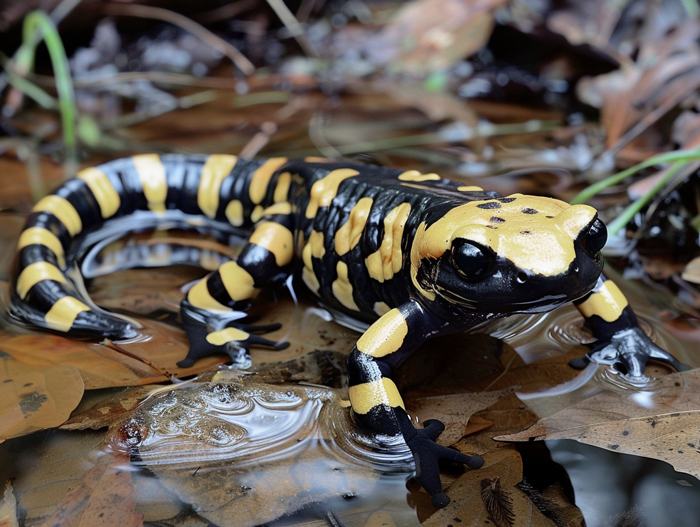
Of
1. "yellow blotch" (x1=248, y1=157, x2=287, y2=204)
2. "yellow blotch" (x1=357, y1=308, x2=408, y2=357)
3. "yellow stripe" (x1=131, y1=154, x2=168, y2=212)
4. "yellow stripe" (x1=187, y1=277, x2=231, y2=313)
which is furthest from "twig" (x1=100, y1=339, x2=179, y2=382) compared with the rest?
"yellow stripe" (x1=131, y1=154, x2=168, y2=212)

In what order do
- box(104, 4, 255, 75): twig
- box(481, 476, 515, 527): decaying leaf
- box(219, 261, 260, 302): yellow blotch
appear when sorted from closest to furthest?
box(481, 476, 515, 527): decaying leaf
box(219, 261, 260, 302): yellow blotch
box(104, 4, 255, 75): twig

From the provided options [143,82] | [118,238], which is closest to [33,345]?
[118,238]

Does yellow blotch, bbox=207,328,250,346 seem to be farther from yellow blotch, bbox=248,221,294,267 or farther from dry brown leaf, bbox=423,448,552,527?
dry brown leaf, bbox=423,448,552,527

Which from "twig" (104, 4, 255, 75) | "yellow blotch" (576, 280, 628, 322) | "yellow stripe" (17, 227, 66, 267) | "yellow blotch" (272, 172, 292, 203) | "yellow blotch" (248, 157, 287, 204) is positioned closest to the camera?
"yellow blotch" (576, 280, 628, 322)

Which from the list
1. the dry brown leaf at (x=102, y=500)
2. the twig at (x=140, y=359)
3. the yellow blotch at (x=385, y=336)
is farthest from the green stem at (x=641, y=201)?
the dry brown leaf at (x=102, y=500)

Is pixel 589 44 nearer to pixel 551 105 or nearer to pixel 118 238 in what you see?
pixel 551 105

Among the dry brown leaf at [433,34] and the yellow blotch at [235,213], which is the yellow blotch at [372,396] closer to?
the yellow blotch at [235,213]
